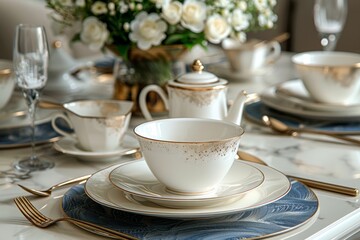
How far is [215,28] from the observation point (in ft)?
4.32

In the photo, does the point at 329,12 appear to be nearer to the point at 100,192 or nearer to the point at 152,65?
the point at 152,65

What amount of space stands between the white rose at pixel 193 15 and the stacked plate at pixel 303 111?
0.22 metres

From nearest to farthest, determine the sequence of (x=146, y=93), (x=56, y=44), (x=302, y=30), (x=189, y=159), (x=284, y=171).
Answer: (x=189, y=159), (x=284, y=171), (x=146, y=93), (x=56, y=44), (x=302, y=30)

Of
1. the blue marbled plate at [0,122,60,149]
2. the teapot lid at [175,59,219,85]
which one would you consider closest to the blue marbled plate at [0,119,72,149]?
the blue marbled plate at [0,122,60,149]

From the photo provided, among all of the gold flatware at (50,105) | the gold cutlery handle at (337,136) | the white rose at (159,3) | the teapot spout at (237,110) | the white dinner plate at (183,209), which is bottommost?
the gold cutlery handle at (337,136)

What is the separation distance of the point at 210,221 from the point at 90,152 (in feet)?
1.10

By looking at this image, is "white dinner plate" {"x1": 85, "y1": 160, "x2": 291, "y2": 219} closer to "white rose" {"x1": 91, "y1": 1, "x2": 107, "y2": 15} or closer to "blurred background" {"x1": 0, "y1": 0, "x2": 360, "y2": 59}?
"white rose" {"x1": 91, "y1": 1, "x2": 107, "y2": 15}

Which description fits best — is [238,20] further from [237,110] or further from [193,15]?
[237,110]

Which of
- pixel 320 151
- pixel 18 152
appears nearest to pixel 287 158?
pixel 320 151

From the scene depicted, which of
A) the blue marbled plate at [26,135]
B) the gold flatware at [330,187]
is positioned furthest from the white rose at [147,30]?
the gold flatware at [330,187]

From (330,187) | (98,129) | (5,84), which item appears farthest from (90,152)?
(330,187)

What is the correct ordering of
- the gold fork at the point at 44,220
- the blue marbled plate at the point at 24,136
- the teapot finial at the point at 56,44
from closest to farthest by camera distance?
the gold fork at the point at 44,220
the blue marbled plate at the point at 24,136
the teapot finial at the point at 56,44

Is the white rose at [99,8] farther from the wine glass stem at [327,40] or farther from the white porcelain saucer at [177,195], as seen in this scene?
the wine glass stem at [327,40]

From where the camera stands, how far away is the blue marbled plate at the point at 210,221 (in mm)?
801
